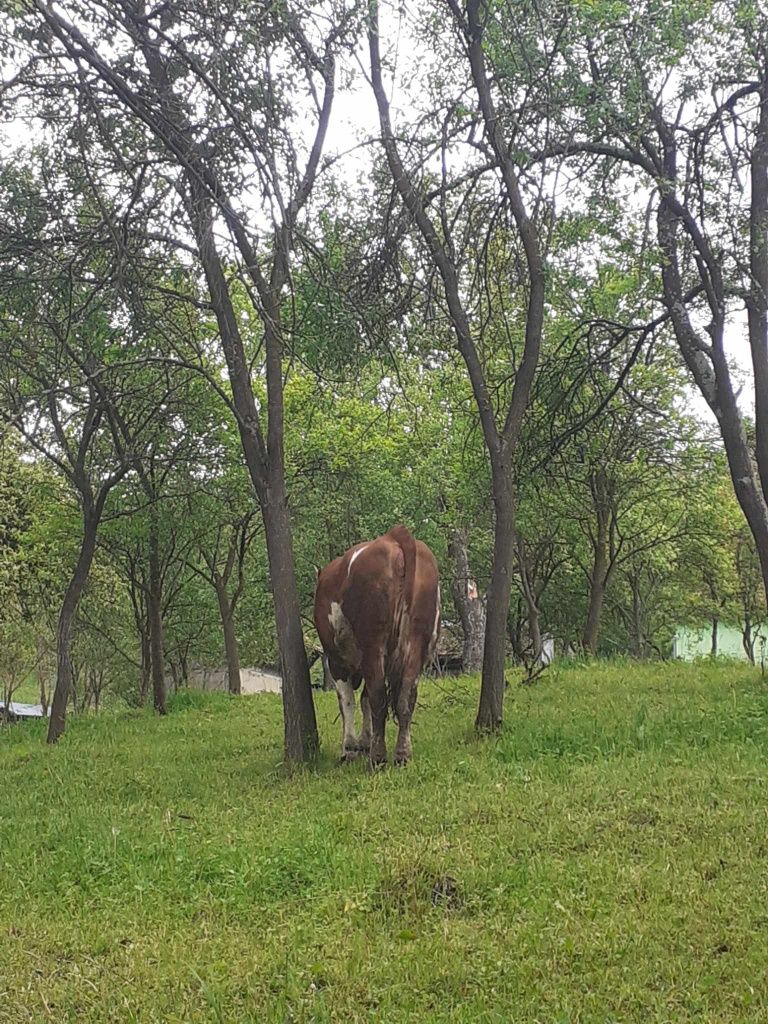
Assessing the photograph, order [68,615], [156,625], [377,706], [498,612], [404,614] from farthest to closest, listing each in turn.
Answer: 1. [156,625]
2. [68,615]
3. [498,612]
4. [404,614]
5. [377,706]

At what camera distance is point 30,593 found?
24844 millimetres

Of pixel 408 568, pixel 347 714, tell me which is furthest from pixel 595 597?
pixel 408 568

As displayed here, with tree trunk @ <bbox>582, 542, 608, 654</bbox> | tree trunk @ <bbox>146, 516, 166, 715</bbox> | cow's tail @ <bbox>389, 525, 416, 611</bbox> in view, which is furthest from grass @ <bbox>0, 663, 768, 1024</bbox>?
tree trunk @ <bbox>582, 542, 608, 654</bbox>

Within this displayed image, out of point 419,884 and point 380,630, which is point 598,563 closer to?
point 380,630

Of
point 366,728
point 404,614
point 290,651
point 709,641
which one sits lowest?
point 366,728

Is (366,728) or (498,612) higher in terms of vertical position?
(498,612)

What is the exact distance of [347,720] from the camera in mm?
11211

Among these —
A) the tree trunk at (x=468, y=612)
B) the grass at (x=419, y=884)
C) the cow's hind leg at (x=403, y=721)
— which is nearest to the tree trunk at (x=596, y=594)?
the tree trunk at (x=468, y=612)

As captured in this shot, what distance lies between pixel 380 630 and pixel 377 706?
839 millimetres

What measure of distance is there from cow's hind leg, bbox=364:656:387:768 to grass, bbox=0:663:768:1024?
28 centimetres

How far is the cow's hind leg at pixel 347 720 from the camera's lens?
36.3 feet

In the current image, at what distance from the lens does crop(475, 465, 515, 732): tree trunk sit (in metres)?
11.2

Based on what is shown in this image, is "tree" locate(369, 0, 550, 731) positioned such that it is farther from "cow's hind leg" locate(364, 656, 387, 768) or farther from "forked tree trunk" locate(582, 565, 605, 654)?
"forked tree trunk" locate(582, 565, 605, 654)

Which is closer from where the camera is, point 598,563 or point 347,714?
point 347,714
